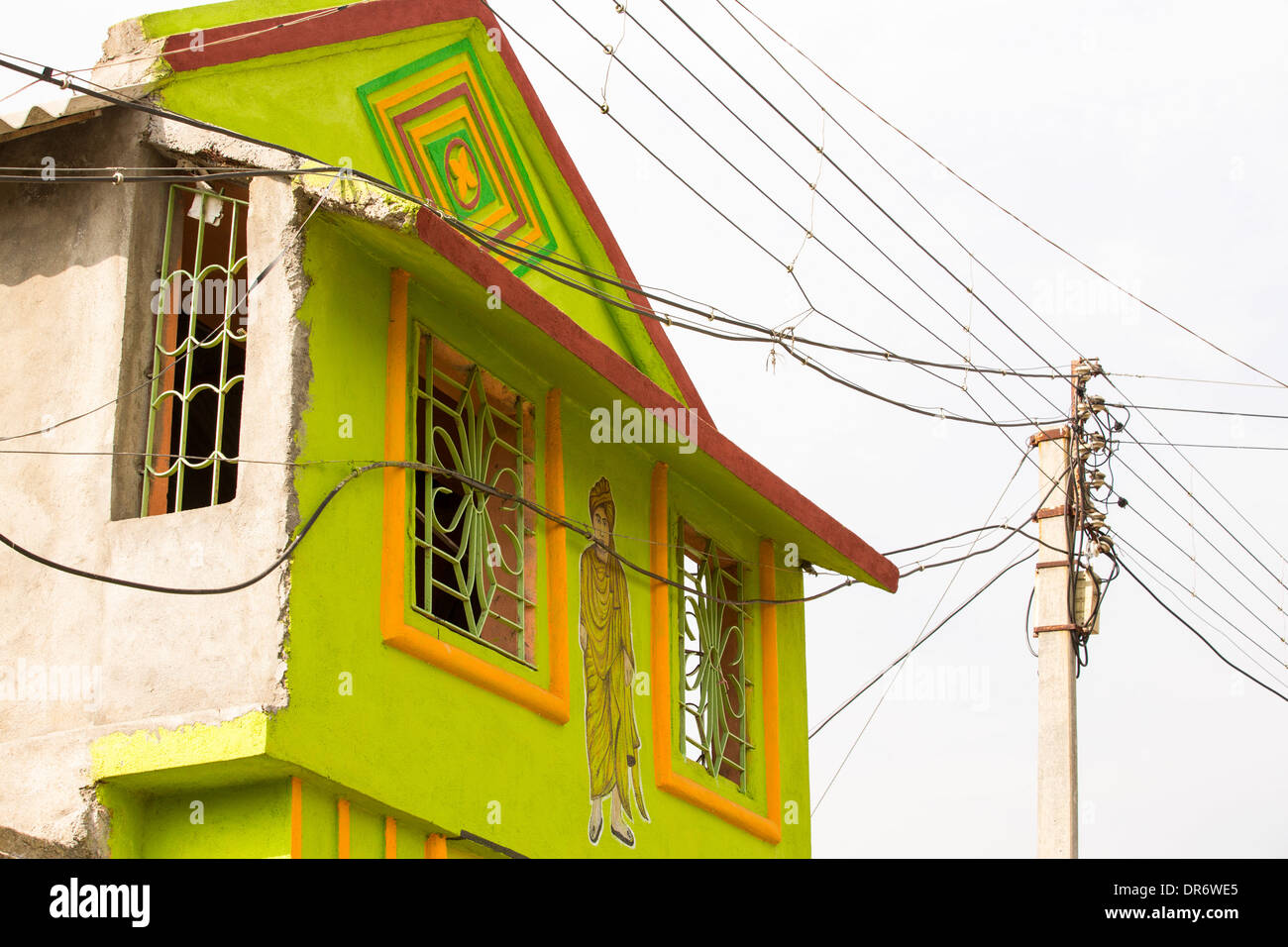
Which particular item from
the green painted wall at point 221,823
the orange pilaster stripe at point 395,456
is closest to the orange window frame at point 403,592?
the orange pilaster stripe at point 395,456

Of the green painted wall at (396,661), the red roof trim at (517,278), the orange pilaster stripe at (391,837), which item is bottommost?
the orange pilaster stripe at (391,837)

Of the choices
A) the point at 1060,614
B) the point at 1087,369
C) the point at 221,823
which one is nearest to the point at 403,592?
the point at 221,823

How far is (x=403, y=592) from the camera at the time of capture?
26.9 ft

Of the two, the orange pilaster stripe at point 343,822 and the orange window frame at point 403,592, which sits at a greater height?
the orange window frame at point 403,592

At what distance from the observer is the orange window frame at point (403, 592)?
26.8 feet

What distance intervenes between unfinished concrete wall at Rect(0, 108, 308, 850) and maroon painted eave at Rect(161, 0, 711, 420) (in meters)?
0.50

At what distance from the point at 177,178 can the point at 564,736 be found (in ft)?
11.1

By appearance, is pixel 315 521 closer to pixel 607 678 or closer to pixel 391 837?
pixel 391 837

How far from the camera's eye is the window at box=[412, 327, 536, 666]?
8.79m

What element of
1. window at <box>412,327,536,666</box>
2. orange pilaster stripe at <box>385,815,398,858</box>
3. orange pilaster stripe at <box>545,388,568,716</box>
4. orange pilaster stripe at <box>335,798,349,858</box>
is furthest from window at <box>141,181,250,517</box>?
orange pilaster stripe at <box>545,388,568,716</box>

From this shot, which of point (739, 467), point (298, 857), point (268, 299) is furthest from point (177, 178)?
point (739, 467)

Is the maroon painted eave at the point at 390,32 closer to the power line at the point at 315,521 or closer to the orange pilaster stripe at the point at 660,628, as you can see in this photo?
the orange pilaster stripe at the point at 660,628

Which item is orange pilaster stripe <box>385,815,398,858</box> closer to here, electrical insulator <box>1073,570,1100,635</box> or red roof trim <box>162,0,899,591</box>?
red roof trim <box>162,0,899,591</box>

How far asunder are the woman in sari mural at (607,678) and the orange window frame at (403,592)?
0.28 metres
